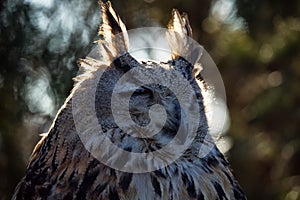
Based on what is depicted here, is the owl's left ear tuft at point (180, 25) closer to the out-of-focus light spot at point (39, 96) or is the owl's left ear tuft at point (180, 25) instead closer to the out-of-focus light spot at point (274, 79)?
the out-of-focus light spot at point (39, 96)

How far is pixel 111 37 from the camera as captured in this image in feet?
13.4

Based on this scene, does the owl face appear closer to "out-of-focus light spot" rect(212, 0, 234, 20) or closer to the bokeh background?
the bokeh background

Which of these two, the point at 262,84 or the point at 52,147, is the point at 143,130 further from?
the point at 262,84

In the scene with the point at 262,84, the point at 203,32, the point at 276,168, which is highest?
the point at 203,32

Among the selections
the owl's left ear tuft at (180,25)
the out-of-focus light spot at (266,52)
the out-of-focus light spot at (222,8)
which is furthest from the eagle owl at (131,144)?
the out-of-focus light spot at (266,52)

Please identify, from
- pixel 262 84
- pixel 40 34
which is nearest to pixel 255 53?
pixel 262 84

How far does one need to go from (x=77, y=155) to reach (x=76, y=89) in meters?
0.31

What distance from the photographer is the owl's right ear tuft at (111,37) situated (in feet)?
13.3

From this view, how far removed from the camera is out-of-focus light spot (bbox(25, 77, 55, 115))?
5074mm

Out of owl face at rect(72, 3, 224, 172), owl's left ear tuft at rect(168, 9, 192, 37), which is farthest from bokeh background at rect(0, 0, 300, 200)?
owl face at rect(72, 3, 224, 172)

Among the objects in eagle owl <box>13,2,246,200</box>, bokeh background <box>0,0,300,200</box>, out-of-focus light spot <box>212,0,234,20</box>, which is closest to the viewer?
eagle owl <box>13,2,246,200</box>

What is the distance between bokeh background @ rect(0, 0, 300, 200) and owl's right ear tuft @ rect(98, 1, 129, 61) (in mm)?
986

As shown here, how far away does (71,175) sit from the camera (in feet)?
12.4

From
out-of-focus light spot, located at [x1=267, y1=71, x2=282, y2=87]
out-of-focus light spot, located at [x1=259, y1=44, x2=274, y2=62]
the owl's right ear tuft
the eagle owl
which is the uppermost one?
the owl's right ear tuft
